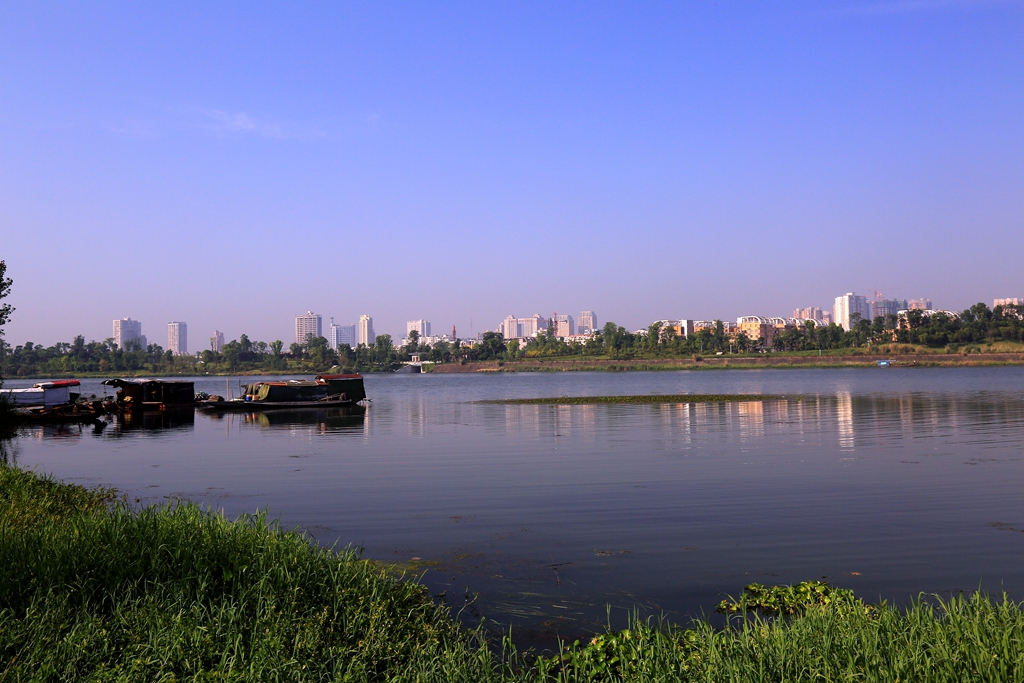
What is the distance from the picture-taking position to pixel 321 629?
867 centimetres

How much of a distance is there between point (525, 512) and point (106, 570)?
1020cm

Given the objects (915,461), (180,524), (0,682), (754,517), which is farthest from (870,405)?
(0,682)

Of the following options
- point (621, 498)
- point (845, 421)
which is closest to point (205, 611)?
point (621, 498)

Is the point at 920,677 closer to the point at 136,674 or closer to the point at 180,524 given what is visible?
the point at 136,674

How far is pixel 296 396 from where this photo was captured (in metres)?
69.4

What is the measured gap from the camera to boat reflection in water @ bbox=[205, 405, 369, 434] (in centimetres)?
4788

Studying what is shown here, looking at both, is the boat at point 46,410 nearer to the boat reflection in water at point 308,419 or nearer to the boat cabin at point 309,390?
the boat reflection in water at point 308,419

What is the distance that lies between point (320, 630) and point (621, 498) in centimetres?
1248

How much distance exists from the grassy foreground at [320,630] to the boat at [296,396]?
5573 centimetres

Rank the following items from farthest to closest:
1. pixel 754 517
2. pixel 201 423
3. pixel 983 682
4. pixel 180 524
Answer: pixel 201 423, pixel 754 517, pixel 180 524, pixel 983 682

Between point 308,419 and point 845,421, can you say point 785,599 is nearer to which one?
point 845,421

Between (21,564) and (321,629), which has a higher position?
(21,564)

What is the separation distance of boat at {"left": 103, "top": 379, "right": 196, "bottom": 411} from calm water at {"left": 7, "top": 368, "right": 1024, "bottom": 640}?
61.8 ft

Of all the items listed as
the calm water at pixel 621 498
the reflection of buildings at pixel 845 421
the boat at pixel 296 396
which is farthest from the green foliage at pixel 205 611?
the boat at pixel 296 396
